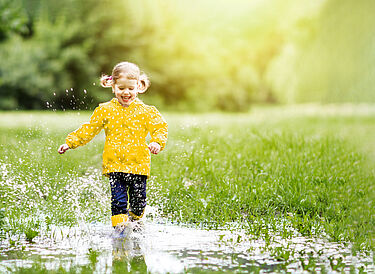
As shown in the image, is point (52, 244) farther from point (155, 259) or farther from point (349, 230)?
point (349, 230)

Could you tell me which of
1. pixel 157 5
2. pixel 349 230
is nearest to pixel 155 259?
pixel 349 230

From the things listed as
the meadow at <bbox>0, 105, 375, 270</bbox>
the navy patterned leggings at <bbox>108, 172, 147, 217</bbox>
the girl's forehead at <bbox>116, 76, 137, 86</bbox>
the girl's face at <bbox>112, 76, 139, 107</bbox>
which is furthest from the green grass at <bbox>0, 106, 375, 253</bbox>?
the girl's forehead at <bbox>116, 76, 137, 86</bbox>

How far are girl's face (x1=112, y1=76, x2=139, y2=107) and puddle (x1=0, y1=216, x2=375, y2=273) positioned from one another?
1065mm

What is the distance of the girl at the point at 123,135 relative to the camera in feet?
14.5

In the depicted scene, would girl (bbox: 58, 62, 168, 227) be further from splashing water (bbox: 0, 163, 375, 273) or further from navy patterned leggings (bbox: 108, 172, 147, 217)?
splashing water (bbox: 0, 163, 375, 273)

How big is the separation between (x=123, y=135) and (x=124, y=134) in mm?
12

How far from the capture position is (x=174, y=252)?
3906 mm

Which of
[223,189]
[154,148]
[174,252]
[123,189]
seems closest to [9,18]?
[223,189]

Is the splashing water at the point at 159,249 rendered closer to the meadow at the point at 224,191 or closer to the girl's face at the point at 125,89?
the meadow at the point at 224,191

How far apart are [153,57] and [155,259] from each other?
22.6 m

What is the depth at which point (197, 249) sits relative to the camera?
3977mm

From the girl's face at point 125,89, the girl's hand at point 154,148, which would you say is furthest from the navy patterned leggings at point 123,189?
the girl's face at point 125,89

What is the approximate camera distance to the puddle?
3551mm

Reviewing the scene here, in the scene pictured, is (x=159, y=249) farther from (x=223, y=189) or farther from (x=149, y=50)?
(x=149, y=50)
